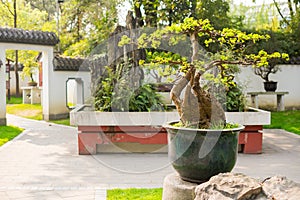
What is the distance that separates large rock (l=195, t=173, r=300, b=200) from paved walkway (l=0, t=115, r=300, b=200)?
1.46 meters

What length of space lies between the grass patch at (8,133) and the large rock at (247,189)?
16.3 feet

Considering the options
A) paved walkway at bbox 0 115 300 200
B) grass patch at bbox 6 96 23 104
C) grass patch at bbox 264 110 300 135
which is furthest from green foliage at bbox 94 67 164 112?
grass patch at bbox 6 96 23 104

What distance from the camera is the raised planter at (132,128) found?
555 cm

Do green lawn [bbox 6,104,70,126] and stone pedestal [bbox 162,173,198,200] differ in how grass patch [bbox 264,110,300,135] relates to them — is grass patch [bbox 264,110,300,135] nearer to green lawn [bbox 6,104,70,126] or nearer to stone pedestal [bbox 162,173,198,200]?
stone pedestal [bbox 162,173,198,200]

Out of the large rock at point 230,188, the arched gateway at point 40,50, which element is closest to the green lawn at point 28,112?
the arched gateway at point 40,50

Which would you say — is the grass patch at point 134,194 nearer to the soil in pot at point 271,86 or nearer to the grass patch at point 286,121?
the grass patch at point 286,121

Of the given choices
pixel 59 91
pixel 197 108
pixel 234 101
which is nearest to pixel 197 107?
pixel 197 108

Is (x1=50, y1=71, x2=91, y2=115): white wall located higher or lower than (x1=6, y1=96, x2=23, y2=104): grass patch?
higher

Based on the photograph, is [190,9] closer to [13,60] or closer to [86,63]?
[86,63]

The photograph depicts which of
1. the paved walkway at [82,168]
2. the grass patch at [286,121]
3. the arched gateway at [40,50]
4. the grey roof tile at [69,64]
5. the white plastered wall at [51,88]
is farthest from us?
the grey roof tile at [69,64]

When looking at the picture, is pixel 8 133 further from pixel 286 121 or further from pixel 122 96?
pixel 286 121

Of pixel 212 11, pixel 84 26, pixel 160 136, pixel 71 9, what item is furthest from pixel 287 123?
pixel 84 26

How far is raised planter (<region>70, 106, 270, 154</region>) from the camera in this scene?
219 inches

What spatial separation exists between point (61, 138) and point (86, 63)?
14.7 feet
